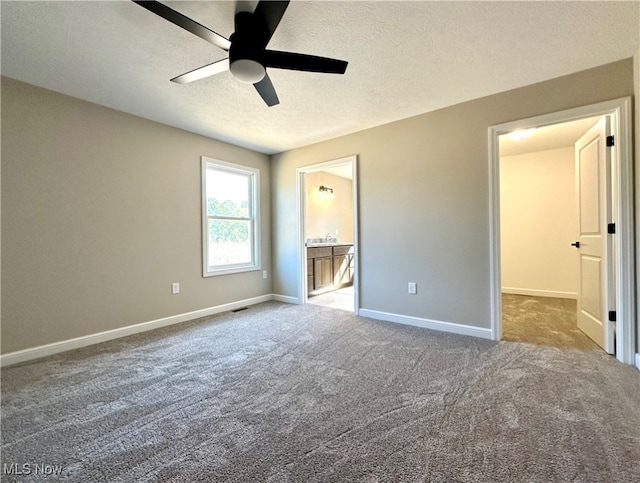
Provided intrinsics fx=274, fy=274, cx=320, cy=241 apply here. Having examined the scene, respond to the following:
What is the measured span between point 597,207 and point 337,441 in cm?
304

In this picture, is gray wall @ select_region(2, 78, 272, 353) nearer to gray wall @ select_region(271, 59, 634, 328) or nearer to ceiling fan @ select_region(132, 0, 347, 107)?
ceiling fan @ select_region(132, 0, 347, 107)

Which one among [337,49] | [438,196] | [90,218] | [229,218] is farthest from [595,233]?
[90,218]

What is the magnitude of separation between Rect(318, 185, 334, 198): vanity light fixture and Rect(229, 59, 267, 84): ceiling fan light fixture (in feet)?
14.2

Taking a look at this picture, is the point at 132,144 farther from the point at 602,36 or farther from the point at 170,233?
the point at 602,36

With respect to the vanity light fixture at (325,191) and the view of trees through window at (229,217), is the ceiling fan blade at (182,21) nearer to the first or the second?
the view of trees through window at (229,217)

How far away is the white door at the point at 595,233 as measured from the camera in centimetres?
237

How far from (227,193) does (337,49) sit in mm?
2697

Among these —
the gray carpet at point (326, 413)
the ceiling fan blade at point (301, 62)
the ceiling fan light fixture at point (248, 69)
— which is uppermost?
the ceiling fan blade at point (301, 62)

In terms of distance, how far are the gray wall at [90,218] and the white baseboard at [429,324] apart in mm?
2272

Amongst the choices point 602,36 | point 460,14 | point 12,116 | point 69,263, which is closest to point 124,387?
point 69,263

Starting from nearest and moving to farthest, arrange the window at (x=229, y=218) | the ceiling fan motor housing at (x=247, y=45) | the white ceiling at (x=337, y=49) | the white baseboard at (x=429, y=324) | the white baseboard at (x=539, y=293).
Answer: the ceiling fan motor housing at (x=247, y=45)
the white ceiling at (x=337, y=49)
the white baseboard at (x=429, y=324)
the window at (x=229, y=218)
the white baseboard at (x=539, y=293)

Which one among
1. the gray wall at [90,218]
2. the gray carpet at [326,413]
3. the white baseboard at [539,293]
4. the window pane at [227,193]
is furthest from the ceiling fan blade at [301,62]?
the white baseboard at [539,293]

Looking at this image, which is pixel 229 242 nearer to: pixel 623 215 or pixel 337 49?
pixel 337 49

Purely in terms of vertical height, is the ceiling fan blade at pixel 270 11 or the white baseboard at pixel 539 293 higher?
the ceiling fan blade at pixel 270 11
